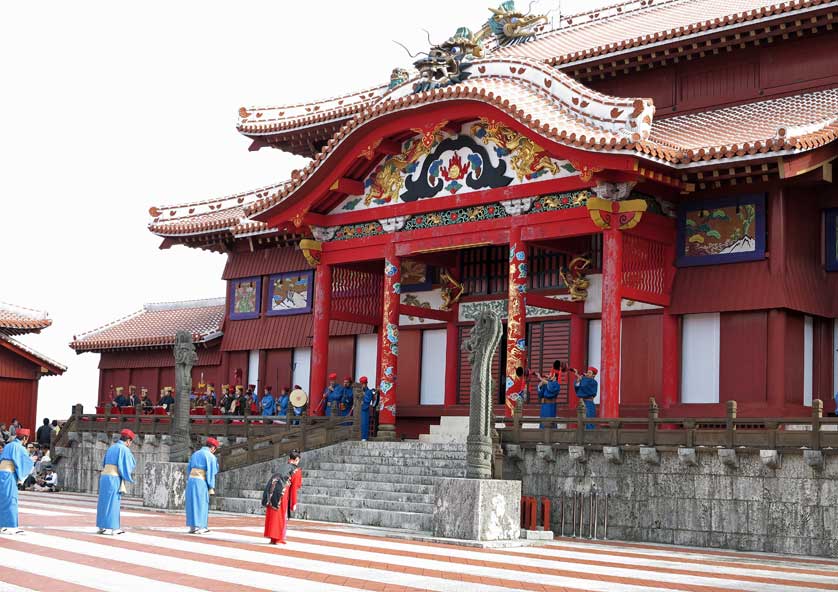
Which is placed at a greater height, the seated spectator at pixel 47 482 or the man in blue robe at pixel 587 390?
the man in blue robe at pixel 587 390

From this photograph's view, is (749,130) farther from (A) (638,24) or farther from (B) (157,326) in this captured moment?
(B) (157,326)

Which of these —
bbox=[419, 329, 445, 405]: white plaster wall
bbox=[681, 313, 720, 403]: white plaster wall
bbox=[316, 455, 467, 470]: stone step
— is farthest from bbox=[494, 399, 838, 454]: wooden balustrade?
bbox=[419, 329, 445, 405]: white plaster wall

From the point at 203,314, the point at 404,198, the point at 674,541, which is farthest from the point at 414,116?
the point at 203,314

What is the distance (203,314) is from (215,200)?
4.39 meters

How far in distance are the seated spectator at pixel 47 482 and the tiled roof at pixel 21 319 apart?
969 centimetres

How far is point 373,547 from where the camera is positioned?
1548cm

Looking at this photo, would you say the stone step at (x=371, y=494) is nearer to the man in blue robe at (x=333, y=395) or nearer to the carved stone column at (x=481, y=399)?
the carved stone column at (x=481, y=399)

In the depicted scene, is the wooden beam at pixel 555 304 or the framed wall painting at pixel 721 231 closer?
the framed wall painting at pixel 721 231

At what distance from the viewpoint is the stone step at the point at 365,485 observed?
19922 mm

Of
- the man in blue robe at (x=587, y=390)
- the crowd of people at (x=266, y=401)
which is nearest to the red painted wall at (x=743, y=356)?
the man in blue robe at (x=587, y=390)

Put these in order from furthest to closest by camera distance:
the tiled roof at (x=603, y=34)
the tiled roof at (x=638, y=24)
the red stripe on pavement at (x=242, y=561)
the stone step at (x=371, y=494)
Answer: the tiled roof at (x=603, y=34)
the tiled roof at (x=638, y=24)
the stone step at (x=371, y=494)
the red stripe on pavement at (x=242, y=561)

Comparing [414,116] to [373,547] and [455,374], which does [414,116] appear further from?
[373,547]

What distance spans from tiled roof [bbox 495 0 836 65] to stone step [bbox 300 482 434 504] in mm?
10647

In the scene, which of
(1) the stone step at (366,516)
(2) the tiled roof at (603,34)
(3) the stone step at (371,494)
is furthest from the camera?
(2) the tiled roof at (603,34)
